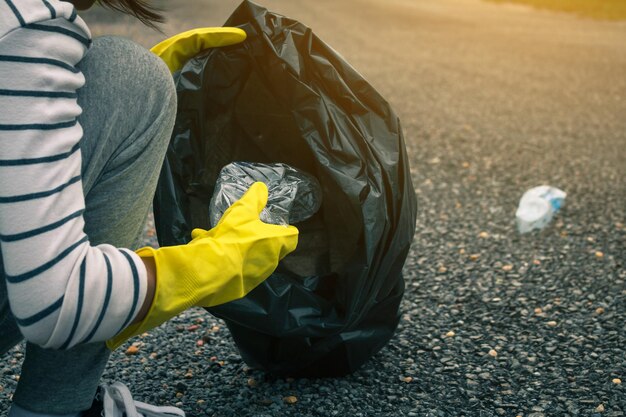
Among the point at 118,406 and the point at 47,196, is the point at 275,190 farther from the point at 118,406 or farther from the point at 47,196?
the point at 47,196

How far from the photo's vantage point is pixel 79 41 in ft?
3.42

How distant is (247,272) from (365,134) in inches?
21.8

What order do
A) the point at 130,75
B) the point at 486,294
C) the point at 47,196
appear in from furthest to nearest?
the point at 486,294
the point at 130,75
the point at 47,196

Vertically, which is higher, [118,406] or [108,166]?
[108,166]

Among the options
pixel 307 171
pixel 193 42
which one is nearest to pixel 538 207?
pixel 307 171

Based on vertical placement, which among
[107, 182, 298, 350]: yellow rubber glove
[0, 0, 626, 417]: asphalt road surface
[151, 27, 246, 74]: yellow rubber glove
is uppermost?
[151, 27, 246, 74]: yellow rubber glove

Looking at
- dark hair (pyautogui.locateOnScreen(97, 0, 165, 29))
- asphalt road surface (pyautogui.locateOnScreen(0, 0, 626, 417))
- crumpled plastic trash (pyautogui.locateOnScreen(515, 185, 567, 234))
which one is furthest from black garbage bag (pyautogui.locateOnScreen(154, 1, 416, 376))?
crumpled plastic trash (pyautogui.locateOnScreen(515, 185, 567, 234))

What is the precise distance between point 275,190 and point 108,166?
1.59ft

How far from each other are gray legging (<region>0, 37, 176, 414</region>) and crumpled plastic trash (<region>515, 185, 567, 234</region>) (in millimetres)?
1813

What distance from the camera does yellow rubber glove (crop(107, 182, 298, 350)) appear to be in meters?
1.07

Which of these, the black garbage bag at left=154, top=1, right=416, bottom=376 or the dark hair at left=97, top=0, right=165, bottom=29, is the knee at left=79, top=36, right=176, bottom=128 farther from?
the black garbage bag at left=154, top=1, right=416, bottom=376

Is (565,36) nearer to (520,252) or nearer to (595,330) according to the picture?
(520,252)

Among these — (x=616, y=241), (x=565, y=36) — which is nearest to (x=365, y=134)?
(x=616, y=241)

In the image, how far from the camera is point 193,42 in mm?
1608
